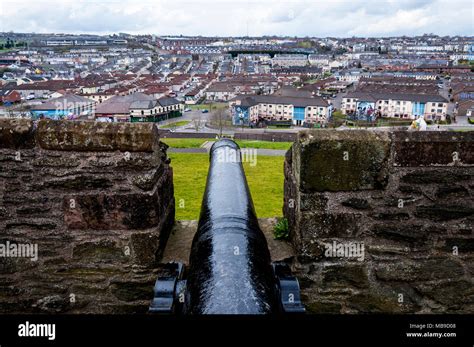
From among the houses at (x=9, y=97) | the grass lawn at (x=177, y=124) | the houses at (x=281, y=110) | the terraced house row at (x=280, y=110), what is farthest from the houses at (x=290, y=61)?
the grass lawn at (x=177, y=124)

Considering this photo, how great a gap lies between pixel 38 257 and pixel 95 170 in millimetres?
777

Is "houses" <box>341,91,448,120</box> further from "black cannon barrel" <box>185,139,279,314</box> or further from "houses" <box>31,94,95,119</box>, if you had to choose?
"black cannon barrel" <box>185,139,279,314</box>

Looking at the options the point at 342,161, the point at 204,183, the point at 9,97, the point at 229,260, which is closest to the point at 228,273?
the point at 229,260

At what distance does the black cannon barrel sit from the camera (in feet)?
6.06

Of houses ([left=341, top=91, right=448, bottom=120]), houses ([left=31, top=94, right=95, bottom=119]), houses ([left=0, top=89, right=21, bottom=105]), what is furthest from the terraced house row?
houses ([left=0, top=89, right=21, bottom=105])

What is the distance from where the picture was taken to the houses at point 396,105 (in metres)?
66.2

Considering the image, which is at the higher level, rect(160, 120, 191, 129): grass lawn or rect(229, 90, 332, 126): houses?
rect(229, 90, 332, 126): houses

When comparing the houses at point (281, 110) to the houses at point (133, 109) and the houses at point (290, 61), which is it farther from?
the houses at point (290, 61)

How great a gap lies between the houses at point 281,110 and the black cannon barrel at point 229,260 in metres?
59.3

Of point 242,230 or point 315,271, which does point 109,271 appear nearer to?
point 242,230

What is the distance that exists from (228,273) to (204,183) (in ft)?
53.3

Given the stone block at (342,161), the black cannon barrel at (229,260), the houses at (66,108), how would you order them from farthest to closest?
the houses at (66,108) → the stone block at (342,161) → the black cannon barrel at (229,260)

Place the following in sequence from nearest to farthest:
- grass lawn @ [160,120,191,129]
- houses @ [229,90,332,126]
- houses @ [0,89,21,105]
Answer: grass lawn @ [160,120,191,129] → houses @ [229,90,332,126] → houses @ [0,89,21,105]

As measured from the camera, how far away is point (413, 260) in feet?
9.62
